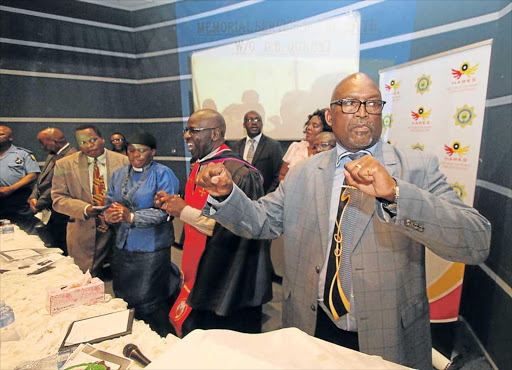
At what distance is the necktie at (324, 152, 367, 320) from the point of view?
119cm

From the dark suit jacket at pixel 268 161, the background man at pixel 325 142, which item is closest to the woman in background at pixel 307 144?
the dark suit jacket at pixel 268 161

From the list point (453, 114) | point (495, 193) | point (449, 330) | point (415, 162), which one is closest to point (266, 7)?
point (453, 114)

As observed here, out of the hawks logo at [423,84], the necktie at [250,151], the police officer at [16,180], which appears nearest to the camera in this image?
the hawks logo at [423,84]

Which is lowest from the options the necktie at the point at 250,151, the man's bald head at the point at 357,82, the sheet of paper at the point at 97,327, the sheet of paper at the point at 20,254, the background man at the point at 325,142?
the sheet of paper at the point at 20,254

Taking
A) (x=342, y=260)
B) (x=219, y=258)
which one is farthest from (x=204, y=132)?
(x=342, y=260)

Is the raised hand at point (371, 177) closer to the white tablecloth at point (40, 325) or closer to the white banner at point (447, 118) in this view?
the white tablecloth at point (40, 325)

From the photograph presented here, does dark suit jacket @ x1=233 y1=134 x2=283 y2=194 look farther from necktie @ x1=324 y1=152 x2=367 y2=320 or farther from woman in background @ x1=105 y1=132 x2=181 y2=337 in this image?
necktie @ x1=324 y1=152 x2=367 y2=320

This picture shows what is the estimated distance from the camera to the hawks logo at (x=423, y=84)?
103 inches

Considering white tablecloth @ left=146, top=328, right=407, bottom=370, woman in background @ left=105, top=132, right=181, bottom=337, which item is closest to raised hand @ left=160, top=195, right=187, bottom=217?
woman in background @ left=105, top=132, right=181, bottom=337

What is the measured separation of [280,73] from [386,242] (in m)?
3.62

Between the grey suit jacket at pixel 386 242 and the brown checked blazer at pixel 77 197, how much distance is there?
6.71 feet

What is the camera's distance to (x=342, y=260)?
1.20 m

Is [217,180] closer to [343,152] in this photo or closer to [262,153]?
[343,152]

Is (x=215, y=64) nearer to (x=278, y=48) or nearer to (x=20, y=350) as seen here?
(x=278, y=48)
